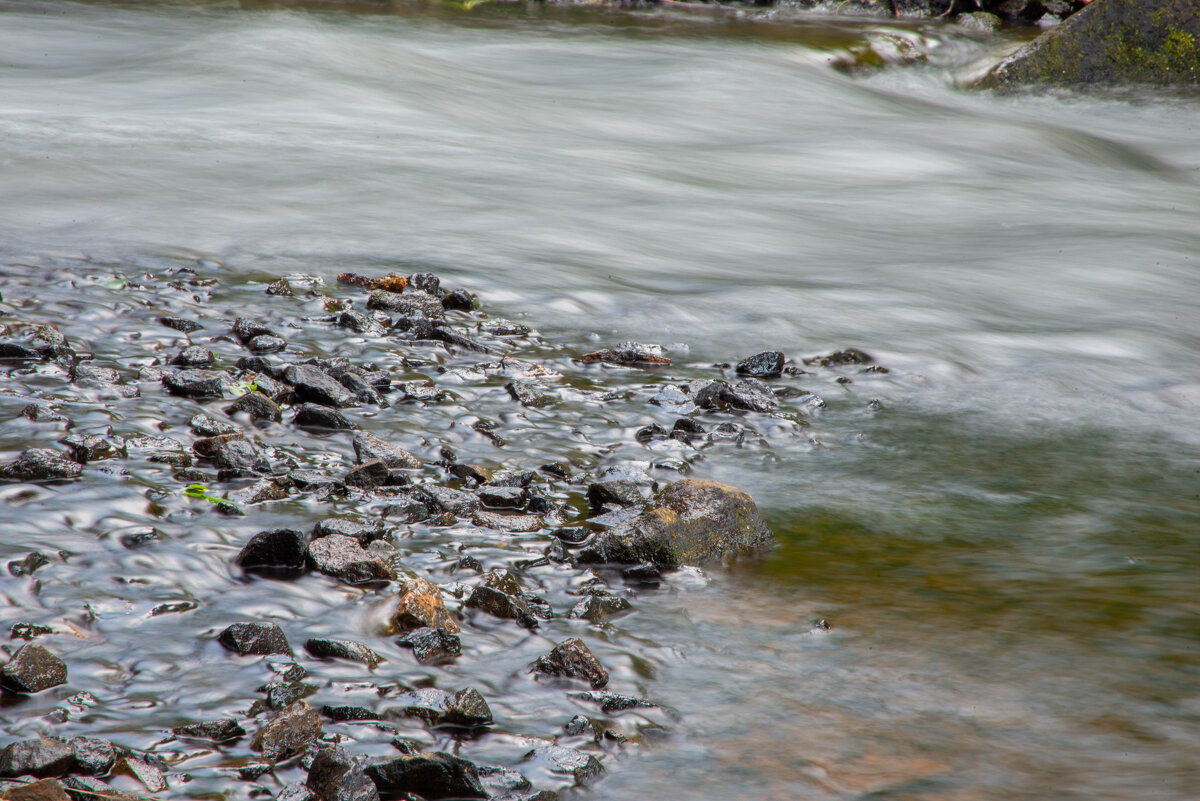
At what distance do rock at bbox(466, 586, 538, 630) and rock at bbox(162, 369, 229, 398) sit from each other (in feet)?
5.00

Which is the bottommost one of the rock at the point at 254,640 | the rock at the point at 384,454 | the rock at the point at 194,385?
the rock at the point at 254,640

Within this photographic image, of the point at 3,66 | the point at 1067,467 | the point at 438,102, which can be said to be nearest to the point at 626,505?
the point at 1067,467

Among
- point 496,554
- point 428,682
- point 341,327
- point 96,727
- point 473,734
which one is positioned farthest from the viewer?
point 341,327

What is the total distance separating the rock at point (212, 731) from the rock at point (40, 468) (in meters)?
1.20

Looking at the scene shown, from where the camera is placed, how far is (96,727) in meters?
2.04

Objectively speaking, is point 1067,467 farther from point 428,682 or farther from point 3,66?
point 3,66

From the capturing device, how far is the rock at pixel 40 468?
116 inches

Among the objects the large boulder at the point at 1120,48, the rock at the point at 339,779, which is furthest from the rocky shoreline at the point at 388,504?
the large boulder at the point at 1120,48

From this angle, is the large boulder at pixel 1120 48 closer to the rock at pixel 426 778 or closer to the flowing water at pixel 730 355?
the flowing water at pixel 730 355

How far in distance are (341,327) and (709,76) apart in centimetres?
977

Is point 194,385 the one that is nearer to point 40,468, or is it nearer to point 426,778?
point 40,468

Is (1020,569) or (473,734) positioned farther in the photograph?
(1020,569)

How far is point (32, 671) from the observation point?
6.95 ft

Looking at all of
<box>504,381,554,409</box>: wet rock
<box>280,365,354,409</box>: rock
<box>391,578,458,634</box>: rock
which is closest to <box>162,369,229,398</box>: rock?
<box>280,365,354,409</box>: rock
